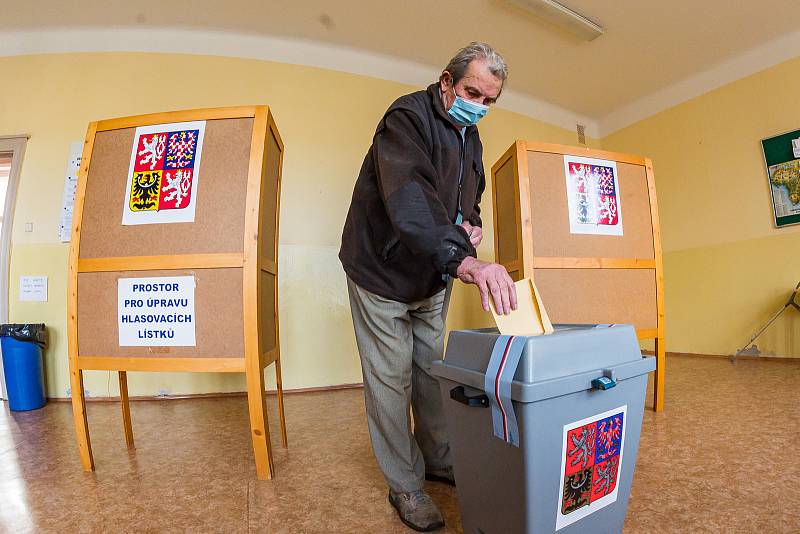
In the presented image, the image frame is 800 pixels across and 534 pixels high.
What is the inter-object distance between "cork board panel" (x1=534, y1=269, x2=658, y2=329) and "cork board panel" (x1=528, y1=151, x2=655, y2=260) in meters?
0.09

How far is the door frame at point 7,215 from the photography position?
8.36 ft

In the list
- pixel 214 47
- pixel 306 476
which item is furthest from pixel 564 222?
pixel 214 47

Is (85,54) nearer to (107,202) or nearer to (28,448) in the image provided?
(107,202)

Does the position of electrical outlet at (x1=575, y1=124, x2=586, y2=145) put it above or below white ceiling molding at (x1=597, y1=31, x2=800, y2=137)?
below

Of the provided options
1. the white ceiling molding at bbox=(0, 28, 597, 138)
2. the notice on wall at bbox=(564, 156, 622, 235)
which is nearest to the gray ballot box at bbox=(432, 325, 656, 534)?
the notice on wall at bbox=(564, 156, 622, 235)

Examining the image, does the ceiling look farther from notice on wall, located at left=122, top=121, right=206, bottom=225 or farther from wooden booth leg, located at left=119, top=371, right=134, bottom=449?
wooden booth leg, located at left=119, top=371, right=134, bottom=449

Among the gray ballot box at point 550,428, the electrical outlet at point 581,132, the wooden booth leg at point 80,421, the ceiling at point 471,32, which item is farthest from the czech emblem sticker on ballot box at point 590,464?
the electrical outlet at point 581,132

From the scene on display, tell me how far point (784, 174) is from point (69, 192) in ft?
17.1

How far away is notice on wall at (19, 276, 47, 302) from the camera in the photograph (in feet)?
8.38

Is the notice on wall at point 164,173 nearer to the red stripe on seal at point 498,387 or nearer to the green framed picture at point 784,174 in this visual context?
the red stripe on seal at point 498,387

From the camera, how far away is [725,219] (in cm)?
341

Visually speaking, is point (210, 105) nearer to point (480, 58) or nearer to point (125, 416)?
point (125, 416)

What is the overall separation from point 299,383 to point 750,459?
2265mm

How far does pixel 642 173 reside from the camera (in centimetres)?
190
